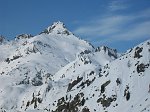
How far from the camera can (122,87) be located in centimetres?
18450

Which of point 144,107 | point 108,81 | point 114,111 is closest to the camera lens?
point 144,107

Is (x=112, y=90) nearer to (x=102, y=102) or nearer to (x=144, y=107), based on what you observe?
(x=102, y=102)

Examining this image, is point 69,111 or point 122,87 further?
point 69,111

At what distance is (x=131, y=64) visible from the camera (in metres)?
198

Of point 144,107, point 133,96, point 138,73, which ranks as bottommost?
point 144,107

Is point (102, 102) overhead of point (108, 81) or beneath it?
beneath

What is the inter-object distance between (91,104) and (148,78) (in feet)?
103

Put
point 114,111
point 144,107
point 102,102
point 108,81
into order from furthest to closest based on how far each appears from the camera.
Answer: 1. point 108,81
2. point 102,102
3. point 114,111
4. point 144,107

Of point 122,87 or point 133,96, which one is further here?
point 122,87

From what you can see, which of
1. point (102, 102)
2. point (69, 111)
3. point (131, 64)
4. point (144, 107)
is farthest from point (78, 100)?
point (144, 107)

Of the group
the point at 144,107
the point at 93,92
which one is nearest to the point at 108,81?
the point at 93,92

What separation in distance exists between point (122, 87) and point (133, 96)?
53.3 ft

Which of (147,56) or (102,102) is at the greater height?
(147,56)

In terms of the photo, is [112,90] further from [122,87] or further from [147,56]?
[147,56]
